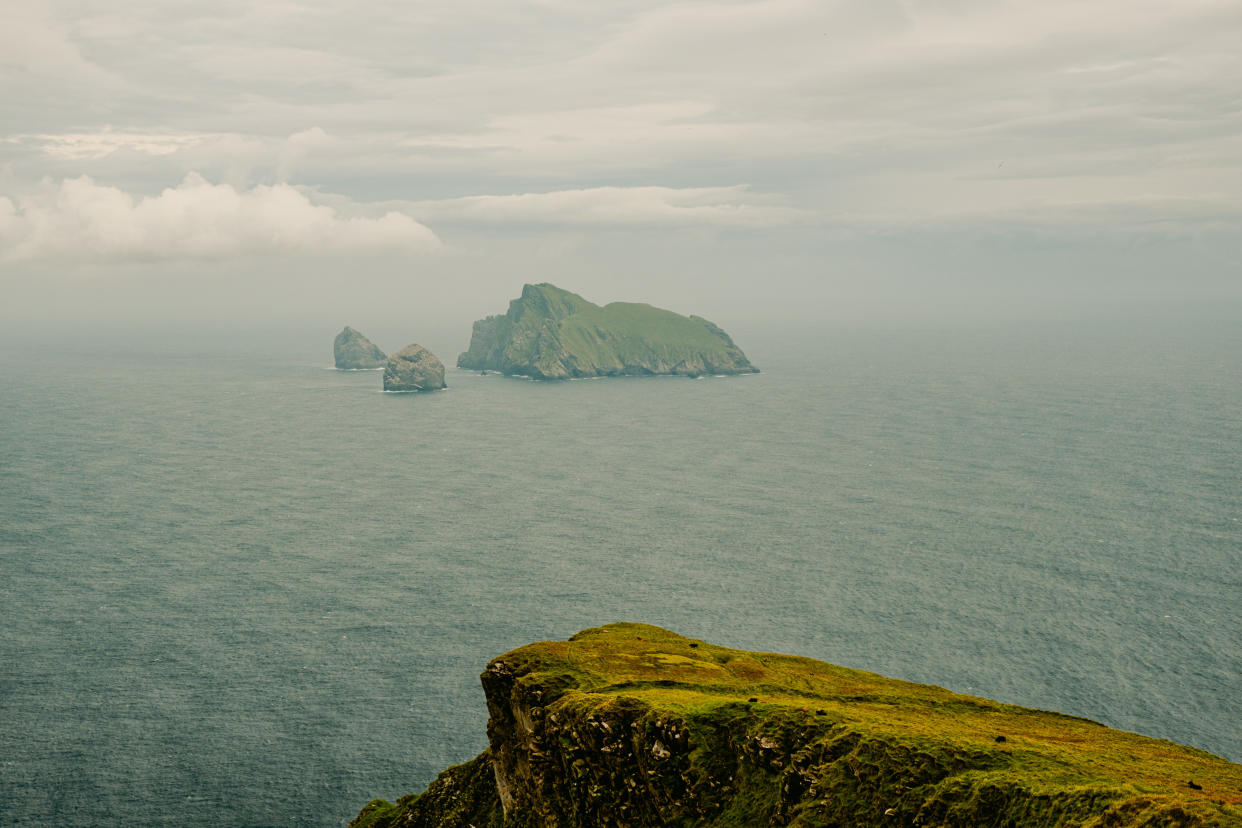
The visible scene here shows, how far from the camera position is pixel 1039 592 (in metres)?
143

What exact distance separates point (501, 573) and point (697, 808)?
9810cm

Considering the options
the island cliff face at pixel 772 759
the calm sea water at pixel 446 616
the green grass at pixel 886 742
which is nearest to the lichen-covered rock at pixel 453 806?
the island cliff face at pixel 772 759

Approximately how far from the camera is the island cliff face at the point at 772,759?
54094 mm

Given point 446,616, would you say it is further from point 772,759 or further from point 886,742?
point 886,742

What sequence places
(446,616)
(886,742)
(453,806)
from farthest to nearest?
(446,616) < (453,806) < (886,742)

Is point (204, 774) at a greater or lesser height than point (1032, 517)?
lesser


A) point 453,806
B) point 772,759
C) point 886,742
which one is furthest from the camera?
point 453,806

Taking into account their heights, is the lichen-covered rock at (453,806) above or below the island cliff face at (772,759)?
below

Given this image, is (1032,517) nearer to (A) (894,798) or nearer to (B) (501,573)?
(B) (501,573)

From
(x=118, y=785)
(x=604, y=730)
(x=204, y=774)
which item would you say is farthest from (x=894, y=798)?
(x=118, y=785)

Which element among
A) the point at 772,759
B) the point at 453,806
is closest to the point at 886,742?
the point at 772,759

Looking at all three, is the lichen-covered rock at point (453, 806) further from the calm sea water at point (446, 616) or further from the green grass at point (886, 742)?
the green grass at point (886, 742)

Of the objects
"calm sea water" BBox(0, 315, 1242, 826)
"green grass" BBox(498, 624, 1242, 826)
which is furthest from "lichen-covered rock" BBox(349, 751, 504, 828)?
"green grass" BBox(498, 624, 1242, 826)

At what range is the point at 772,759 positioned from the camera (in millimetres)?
63562
